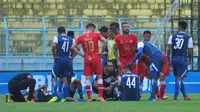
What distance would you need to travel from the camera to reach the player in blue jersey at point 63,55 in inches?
687

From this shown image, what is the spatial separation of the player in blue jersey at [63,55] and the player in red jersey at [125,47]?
116 cm

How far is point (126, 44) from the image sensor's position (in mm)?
17484

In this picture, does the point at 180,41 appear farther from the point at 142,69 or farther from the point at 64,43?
the point at 64,43

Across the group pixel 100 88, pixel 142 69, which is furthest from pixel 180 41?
pixel 100 88

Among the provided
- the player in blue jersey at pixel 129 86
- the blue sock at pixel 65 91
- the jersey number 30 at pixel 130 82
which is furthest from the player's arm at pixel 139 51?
the blue sock at pixel 65 91

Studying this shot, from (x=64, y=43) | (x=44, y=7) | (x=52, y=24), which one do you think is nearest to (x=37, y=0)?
(x=44, y=7)

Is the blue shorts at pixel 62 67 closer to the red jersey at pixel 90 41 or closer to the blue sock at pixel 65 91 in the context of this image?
the blue sock at pixel 65 91

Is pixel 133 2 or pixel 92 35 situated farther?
pixel 133 2

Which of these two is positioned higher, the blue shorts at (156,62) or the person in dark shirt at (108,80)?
the blue shorts at (156,62)

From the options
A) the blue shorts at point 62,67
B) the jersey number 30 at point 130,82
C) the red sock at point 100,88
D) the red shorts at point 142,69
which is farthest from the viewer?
the red shorts at point 142,69

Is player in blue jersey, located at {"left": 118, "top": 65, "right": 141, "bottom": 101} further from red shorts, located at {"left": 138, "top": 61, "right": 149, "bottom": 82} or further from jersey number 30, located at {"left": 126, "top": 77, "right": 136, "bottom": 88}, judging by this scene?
red shorts, located at {"left": 138, "top": 61, "right": 149, "bottom": 82}

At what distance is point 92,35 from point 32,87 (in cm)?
194

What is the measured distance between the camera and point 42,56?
85.3ft

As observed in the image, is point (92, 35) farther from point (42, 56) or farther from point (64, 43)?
point (42, 56)
